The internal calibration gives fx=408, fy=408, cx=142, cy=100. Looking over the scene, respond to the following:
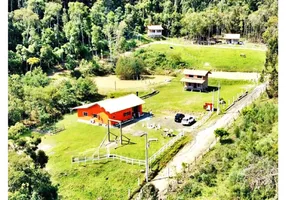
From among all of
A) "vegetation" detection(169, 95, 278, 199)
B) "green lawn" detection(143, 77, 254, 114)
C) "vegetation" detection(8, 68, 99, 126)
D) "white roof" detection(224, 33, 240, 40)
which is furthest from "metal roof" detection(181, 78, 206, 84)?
"white roof" detection(224, 33, 240, 40)

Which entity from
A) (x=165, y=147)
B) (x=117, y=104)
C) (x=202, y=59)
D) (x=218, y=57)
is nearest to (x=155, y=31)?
(x=202, y=59)

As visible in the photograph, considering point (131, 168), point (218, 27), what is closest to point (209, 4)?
point (218, 27)

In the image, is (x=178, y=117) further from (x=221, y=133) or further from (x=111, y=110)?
(x=221, y=133)

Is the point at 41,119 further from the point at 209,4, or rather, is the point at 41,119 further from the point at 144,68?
the point at 209,4

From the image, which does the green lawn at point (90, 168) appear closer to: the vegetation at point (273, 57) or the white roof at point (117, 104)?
the white roof at point (117, 104)

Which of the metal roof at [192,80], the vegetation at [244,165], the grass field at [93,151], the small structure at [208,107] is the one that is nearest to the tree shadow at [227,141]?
the vegetation at [244,165]
